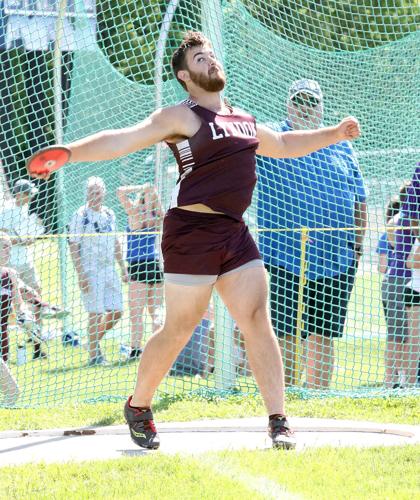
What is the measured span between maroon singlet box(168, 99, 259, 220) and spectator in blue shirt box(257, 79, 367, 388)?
2272 millimetres

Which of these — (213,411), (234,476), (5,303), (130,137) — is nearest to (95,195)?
(5,303)

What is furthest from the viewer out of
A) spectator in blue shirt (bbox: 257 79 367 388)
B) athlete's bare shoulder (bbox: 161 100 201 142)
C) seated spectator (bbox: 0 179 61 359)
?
seated spectator (bbox: 0 179 61 359)

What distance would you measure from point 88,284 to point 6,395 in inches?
104

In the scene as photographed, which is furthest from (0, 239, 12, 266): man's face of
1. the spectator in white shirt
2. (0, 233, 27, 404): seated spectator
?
the spectator in white shirt

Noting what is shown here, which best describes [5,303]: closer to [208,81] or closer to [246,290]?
[246,290]

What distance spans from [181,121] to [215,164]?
0.27 metres

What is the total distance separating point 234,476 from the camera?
183 inches

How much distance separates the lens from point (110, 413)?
6.68 metres

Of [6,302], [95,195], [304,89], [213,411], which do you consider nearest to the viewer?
[213,411]

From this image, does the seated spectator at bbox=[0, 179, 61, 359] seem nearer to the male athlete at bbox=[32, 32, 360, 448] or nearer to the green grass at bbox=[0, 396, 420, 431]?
the green grass at bbox=[0, 396, 420, 431]

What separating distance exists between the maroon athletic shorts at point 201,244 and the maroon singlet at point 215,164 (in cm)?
7

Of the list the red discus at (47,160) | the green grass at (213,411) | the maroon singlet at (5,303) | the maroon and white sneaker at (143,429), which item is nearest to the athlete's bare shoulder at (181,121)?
the red discus at (47,160)

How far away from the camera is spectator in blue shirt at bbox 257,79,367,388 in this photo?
7.65 meters

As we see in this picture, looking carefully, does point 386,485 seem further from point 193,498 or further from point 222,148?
point 222,148
